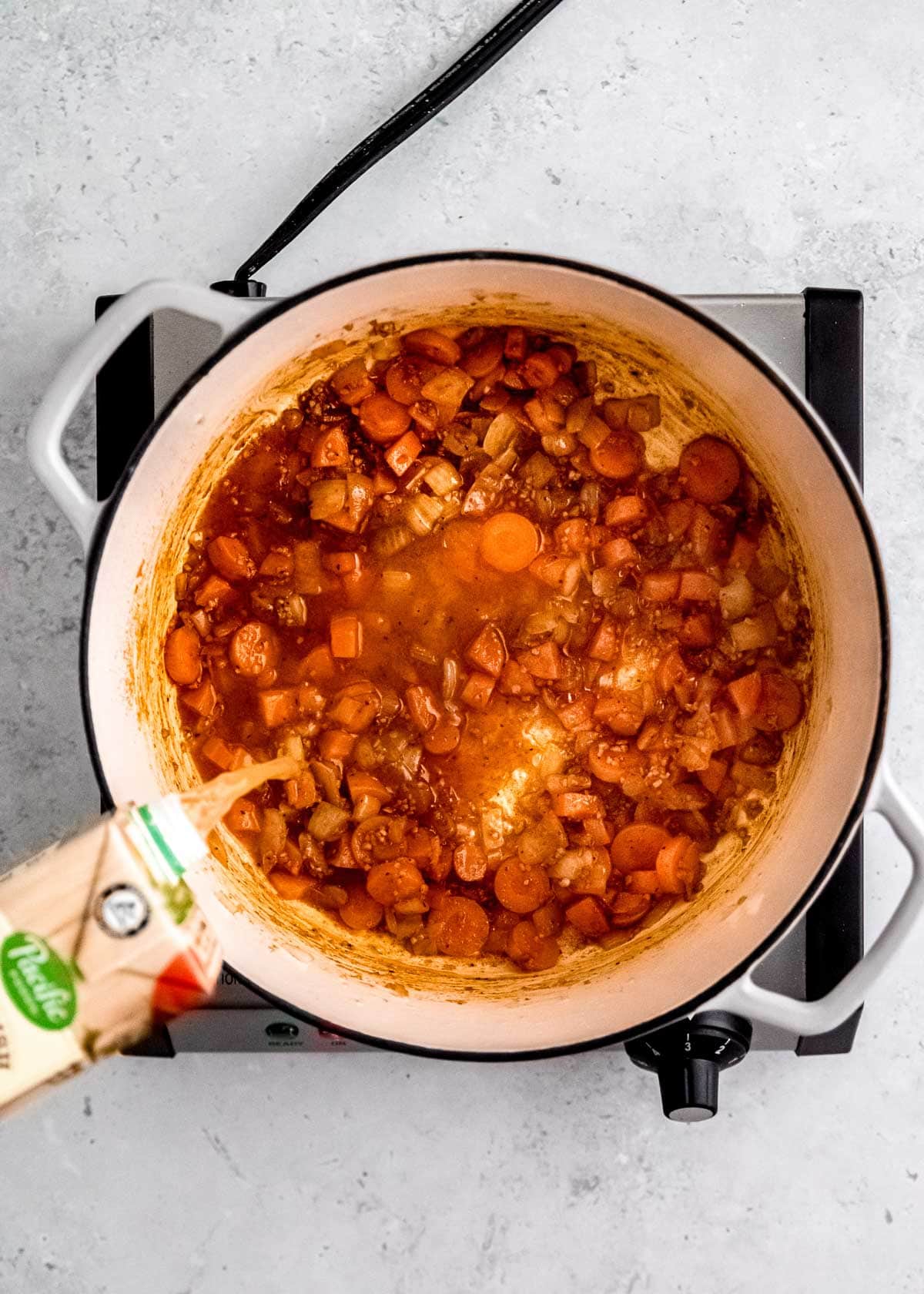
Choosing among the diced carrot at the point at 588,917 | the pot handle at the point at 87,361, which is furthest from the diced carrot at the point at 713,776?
the pot handle at the point at 87,361

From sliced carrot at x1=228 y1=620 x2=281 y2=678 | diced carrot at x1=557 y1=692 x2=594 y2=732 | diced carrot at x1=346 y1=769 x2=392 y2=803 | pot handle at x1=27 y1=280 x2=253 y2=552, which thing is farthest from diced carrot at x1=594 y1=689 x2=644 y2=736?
pot handle at x1=27 y1=280 x2=253 y2=552

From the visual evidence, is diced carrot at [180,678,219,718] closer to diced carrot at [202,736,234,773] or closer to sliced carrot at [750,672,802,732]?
diced carrot at [202,736,234,773]

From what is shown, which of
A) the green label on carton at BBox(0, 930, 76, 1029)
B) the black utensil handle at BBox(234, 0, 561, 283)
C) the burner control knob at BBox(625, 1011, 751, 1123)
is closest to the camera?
the green label on carton at BBox(0, 930, 76, 1029)

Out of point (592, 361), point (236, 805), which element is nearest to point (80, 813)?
point (236, 805)

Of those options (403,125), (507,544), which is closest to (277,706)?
(507,544)

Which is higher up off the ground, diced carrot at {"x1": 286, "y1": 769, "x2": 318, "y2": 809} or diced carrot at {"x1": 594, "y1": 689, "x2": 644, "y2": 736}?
diced carrot at {"x1": 594, "y1": 689, "x2": 644, "y2": 736}

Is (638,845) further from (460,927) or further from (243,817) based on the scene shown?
(243,817)
